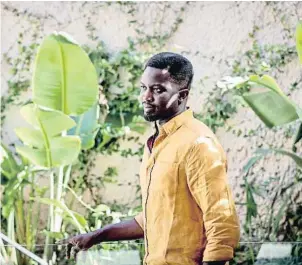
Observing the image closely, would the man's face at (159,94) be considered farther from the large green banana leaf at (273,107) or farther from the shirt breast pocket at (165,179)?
the large green banana leaf at (273,107)

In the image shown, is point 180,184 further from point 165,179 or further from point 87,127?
point 87,127

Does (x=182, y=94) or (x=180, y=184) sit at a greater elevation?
(x=182, y=94)

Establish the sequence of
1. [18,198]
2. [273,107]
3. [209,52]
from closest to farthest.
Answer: [273,107]
[18,198]
[209,52]

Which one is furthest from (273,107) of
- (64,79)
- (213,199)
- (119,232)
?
(213,199)

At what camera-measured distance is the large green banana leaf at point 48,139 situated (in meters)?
2.51

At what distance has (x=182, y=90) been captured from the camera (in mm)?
1396

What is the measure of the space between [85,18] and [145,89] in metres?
2.21

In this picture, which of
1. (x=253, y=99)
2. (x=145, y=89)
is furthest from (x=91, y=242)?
(x=253, y=99)

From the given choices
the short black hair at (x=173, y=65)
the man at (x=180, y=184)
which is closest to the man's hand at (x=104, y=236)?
the man at (x=180, y=184)

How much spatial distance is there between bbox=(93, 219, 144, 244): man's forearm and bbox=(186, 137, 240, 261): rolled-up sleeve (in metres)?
0.28

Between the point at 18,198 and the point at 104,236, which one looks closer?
the point at 104,236

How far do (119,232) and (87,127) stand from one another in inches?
64.2

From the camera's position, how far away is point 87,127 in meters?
3.13

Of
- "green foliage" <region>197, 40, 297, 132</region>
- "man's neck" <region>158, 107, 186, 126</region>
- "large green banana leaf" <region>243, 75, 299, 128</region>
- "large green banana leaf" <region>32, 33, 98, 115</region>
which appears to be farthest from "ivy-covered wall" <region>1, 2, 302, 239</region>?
"man's neck" <region>158, 107, 186, 126</region>
